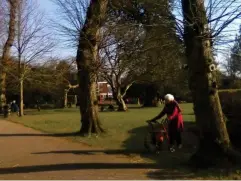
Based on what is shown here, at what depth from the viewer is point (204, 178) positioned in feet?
27.7

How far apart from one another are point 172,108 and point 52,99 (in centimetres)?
6498

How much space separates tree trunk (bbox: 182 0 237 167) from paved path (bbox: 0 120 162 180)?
132 centimetres

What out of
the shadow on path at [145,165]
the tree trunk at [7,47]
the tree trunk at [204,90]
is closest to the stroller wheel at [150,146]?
the shadow on path at [145,165]

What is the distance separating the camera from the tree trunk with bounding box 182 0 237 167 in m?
9.64

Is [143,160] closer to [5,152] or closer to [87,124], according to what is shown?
[5,152]

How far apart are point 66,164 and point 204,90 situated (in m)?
3.68

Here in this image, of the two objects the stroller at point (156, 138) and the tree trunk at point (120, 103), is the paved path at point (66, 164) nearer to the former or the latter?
the stroller at point (156, 138)

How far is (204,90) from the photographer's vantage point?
9836mm

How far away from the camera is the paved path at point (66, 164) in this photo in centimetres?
908

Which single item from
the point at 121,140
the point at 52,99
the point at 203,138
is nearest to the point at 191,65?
the point at 203,138

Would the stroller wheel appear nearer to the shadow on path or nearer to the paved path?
the shadow on path

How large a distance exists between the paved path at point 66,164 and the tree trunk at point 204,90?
132 cm

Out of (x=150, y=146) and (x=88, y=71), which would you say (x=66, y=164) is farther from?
(x=88, y=71)

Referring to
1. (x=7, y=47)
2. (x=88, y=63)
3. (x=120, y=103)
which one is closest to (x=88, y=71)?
(x=88, y=63)
